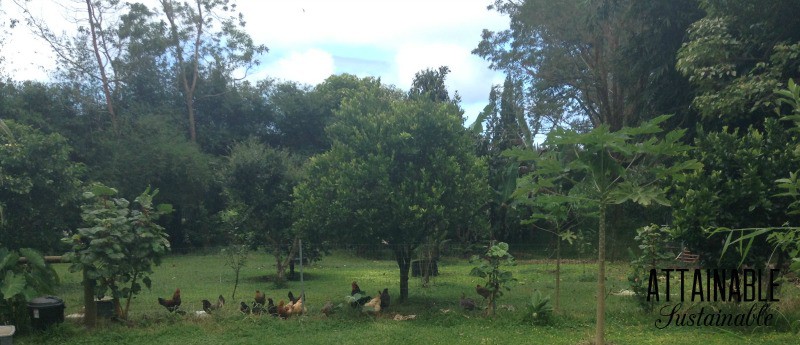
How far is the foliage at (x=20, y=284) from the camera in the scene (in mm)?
7738

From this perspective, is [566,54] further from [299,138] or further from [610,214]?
[299,138]

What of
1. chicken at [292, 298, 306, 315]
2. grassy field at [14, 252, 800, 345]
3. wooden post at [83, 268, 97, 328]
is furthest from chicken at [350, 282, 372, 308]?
wooden post at [83, 268, 97, 328]

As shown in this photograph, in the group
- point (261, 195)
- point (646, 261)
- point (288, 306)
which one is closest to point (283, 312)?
point (288, 306)

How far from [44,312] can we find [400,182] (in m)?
5.36

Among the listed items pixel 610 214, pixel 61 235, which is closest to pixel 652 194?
pixel 61 235

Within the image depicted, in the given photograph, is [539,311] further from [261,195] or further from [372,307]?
[261,195]

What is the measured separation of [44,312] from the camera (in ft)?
26.0

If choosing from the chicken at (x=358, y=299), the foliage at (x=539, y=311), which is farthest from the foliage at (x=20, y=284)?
the foliage at (x=539, y=311)

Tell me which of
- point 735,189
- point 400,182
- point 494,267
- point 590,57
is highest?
point 590,57

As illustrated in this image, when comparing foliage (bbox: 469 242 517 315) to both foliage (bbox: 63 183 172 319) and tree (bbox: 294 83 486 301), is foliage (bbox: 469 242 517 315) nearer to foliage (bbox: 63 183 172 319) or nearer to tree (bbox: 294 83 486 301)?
tree (bbox: 294 83 486 301)

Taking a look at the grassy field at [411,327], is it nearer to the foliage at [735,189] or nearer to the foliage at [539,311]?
the foliage at [539,311]

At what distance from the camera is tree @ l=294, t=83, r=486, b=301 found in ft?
32.5

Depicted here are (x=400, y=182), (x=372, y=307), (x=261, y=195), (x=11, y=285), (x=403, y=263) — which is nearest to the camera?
(x=11, y=285)

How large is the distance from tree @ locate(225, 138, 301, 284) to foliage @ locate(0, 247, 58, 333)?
7.17 meters
